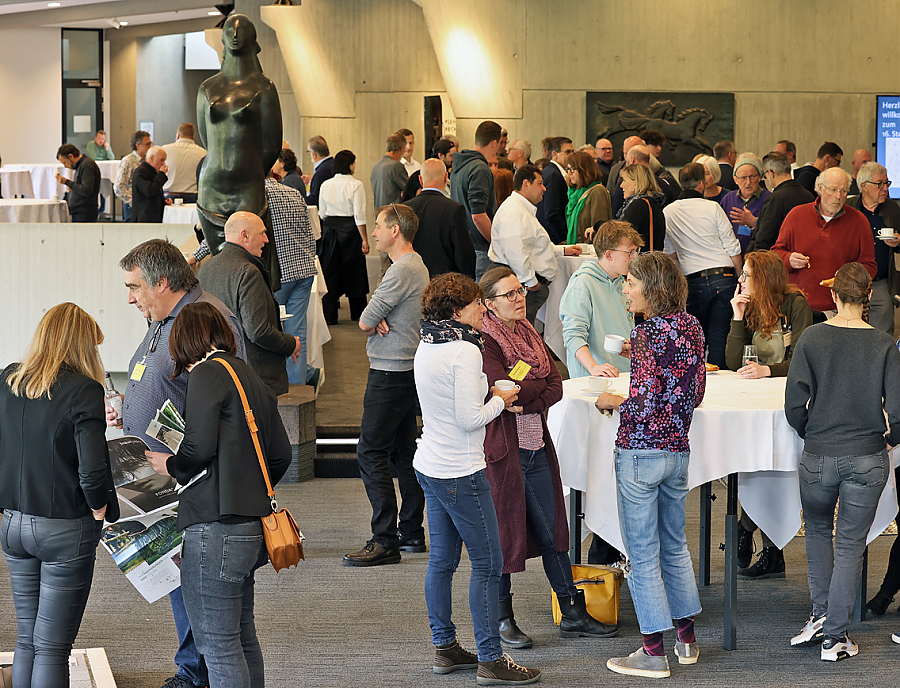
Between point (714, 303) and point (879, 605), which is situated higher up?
point (714, 303)

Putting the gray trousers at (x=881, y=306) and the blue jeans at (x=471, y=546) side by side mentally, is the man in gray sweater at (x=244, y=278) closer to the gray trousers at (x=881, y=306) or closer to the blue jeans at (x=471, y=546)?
the blue jeans at (x=471, y=546)

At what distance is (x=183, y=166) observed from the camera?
11836 mm

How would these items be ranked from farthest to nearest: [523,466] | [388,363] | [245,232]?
[245,232], [388,363], [523,466]

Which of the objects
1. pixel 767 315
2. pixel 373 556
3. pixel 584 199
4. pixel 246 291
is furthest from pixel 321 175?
pixel 767 315

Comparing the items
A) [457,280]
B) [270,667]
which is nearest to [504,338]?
[457,280]

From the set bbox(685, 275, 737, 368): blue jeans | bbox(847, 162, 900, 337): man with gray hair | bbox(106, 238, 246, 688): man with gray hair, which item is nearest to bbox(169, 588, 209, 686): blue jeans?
bbox(106, 238, 246, 688): man with gray hair

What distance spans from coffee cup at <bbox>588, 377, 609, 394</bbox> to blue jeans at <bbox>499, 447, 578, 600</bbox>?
33 cm

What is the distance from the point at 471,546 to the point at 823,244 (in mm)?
3620

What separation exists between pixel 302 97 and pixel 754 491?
13.1m

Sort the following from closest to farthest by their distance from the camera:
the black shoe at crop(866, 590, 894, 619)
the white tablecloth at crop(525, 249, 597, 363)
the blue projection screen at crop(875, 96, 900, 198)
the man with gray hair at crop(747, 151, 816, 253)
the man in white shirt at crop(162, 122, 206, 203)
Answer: the black shoe at crop(866, 590, 894, 619)
the man with gray hair at crop(747, 151, 816, 253)
the white tablecloth at crop(525, 249, 597, 363)
the man in white shirt at crop(162, 122, 206, 203)
the blue projection screen at crop(875, 96, 900, 198)

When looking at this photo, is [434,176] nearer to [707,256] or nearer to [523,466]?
[707,256]

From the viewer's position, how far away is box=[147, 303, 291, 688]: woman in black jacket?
2.79 m

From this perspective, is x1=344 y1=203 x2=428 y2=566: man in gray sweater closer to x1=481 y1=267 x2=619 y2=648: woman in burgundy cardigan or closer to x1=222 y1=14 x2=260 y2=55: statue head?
x1=481 y1=267 x2=619 y2=648: woman in burgundy cardigan

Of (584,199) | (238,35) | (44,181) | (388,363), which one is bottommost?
(388,363)
